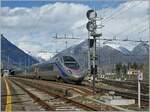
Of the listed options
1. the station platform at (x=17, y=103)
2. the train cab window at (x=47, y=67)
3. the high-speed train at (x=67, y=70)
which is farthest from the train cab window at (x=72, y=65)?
the station platform at (x=17, y=103)

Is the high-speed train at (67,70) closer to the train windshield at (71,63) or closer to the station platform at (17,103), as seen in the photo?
the train windshield at (71,63)

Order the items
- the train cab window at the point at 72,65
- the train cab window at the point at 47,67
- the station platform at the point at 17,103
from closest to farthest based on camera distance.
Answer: the station platform at the point at 17,103 < the train cab window at the point at 72,65 < the train cab window at the point at 47,67

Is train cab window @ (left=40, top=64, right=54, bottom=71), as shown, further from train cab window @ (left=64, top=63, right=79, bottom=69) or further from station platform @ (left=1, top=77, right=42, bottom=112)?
station platform @ (left=1, top=77, right=42, bottom=112)

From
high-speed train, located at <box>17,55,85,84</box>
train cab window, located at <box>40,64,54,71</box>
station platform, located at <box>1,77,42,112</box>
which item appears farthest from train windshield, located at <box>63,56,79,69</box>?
station platform, located at <box>1,77,42,112</box>

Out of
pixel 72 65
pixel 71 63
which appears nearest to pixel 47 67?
pixel 71 63

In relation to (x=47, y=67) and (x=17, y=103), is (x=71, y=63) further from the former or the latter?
(x=17, y=103)

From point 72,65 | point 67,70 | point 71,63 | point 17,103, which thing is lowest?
point 17,103

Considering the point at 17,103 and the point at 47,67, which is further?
the point at 47,67

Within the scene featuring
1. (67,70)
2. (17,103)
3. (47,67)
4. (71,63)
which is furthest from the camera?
(47,67)

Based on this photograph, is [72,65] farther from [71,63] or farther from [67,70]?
[67,70]

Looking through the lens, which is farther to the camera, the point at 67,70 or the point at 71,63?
the point at 71,63

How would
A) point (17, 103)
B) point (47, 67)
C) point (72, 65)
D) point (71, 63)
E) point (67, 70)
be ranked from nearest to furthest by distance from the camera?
point (17, 103)
point (67, 70)
point (72, 65)
point (71, 63)
point (47, 67)

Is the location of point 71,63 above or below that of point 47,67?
above

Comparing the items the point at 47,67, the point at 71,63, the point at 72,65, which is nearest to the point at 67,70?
the point at 72,65
